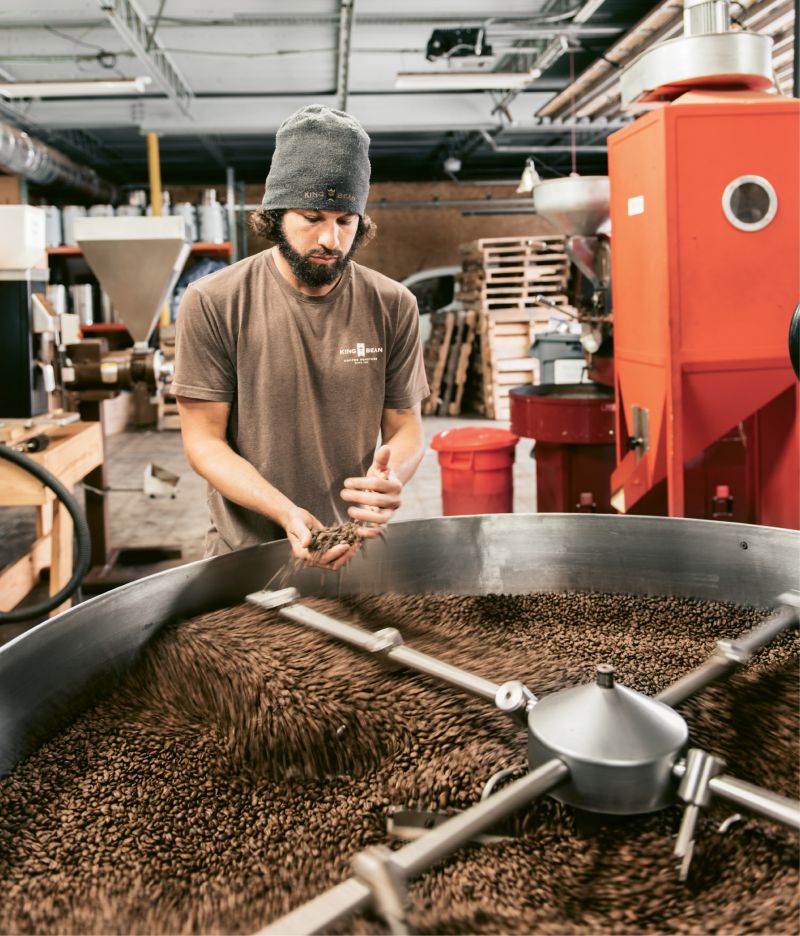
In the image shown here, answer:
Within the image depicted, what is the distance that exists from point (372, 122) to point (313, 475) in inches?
298

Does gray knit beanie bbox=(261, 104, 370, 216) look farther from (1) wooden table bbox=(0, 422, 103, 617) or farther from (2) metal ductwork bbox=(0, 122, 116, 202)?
(2) metal ductwork bbox=(0, 122, 116, 202)

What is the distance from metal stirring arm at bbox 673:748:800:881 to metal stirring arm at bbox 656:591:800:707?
0.12 metres

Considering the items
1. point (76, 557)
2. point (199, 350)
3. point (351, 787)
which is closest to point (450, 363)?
point (76, 557)

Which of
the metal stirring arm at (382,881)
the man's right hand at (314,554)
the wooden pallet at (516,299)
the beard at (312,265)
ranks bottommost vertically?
the metal stirring arm at (382,881)

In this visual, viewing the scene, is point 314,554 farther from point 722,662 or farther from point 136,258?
point 136,258

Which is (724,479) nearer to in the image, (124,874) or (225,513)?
(225,513)

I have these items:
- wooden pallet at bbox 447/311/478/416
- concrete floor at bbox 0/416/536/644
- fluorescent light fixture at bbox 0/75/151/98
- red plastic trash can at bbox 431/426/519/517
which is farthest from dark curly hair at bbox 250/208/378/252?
wooden pallet at bbox 447/311/478/416

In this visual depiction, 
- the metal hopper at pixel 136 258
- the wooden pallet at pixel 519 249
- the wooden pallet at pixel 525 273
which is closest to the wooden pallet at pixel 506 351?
the wooden pallet at pixel 525 273

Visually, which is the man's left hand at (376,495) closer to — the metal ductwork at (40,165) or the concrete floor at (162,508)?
the concrete floor at (162,508)

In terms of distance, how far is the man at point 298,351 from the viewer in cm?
157

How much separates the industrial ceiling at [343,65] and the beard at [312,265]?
165 inches

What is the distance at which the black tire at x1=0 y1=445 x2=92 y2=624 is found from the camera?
6.61 feet

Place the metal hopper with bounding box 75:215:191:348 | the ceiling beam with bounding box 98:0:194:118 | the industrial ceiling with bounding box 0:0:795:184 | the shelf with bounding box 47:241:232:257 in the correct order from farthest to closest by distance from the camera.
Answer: the shelf with bounding box 47:241:232:257, the industrial ceiling with bounding box 0:0:795:184, the ceiling beam with bounding box 98:0:194:118, the metal hopper with bounding box 75:215:191:348

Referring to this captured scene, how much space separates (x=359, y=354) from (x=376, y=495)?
506 millimetres
